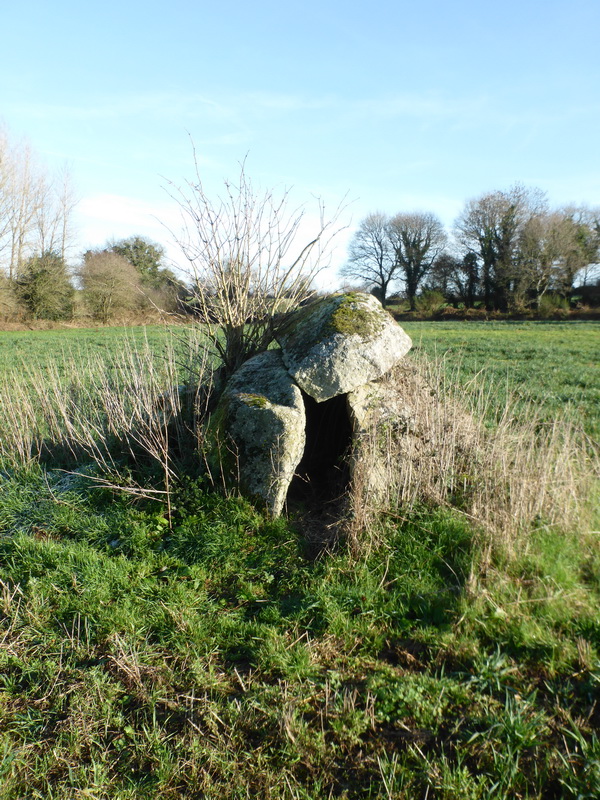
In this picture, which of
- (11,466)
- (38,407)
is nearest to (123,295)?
(38,407)

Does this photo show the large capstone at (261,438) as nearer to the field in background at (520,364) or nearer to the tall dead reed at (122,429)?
the tall dead reed at (122,429)

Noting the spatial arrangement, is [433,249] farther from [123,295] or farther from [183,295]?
[183,295]

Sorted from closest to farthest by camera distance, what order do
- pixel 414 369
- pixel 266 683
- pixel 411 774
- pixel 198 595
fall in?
pixel 411 774 → pixel 266 683 → pixel 198 595 → pixel 414 369

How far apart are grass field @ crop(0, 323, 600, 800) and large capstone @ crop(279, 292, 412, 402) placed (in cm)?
155

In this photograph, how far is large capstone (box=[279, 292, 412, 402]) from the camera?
5719 mm

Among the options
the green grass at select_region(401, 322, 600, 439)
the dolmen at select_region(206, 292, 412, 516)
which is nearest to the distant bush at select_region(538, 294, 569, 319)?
the green grass at select_region(401, 322, 600, 439)

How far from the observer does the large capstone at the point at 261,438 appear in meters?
5.34

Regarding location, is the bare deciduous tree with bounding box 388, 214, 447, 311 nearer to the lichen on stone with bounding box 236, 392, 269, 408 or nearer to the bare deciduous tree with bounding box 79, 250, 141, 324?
the bare deciduous tree with bounding box 79, 250, 141, 324

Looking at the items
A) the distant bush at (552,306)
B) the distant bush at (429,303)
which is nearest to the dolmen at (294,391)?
the distant bush at (552,306)

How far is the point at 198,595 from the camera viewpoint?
4328 mm

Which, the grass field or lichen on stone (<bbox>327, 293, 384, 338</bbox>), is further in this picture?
lichen on stone (<bbox>327, 293, 384, 338</bbox>)

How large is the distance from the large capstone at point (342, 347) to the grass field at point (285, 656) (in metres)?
1.55

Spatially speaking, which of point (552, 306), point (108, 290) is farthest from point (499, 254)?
point (108, 290)

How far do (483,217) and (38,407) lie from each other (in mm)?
55093
